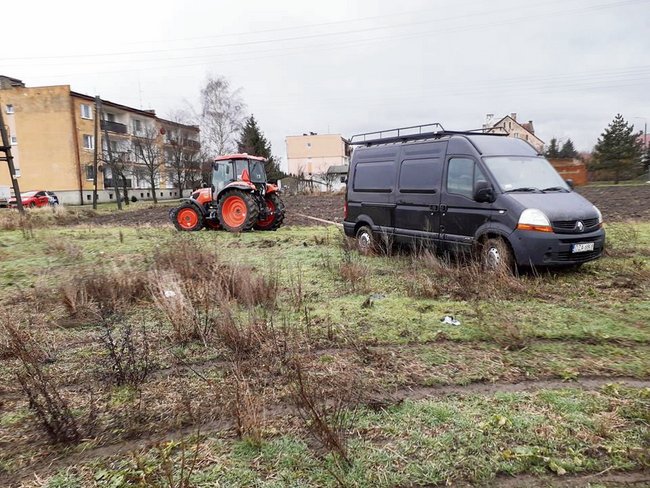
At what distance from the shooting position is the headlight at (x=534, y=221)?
6.51m

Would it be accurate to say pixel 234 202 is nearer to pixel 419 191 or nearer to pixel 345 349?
pixel 419 191

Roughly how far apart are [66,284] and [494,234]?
247 inches

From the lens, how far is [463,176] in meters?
7.64

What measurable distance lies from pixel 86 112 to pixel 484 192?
5050 centimetres

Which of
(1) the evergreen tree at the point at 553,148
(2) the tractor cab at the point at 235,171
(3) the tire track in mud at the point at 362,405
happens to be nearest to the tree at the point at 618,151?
(1) the evergreen tree at the point at 553,148

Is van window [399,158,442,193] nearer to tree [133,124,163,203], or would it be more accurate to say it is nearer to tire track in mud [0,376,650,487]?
tire track in mud [0,376,650,487]

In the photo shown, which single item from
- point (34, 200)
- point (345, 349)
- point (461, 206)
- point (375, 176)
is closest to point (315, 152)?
point (34, 200)

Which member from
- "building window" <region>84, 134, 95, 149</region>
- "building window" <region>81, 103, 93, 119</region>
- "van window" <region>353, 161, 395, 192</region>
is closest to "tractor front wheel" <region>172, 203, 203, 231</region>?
"van window" <region>353, 161, 395, 192</region>

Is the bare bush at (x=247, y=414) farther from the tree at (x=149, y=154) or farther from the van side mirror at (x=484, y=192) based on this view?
the tree at (x=149, y=154)

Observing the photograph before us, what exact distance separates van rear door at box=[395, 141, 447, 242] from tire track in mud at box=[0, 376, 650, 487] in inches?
186

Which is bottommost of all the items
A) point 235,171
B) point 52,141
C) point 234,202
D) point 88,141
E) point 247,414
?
point 247,414

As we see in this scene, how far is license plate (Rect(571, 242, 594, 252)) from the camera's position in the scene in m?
6.61

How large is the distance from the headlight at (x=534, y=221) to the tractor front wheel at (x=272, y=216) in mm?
9951

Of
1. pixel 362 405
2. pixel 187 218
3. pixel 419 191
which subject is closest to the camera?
pixel 362 405
